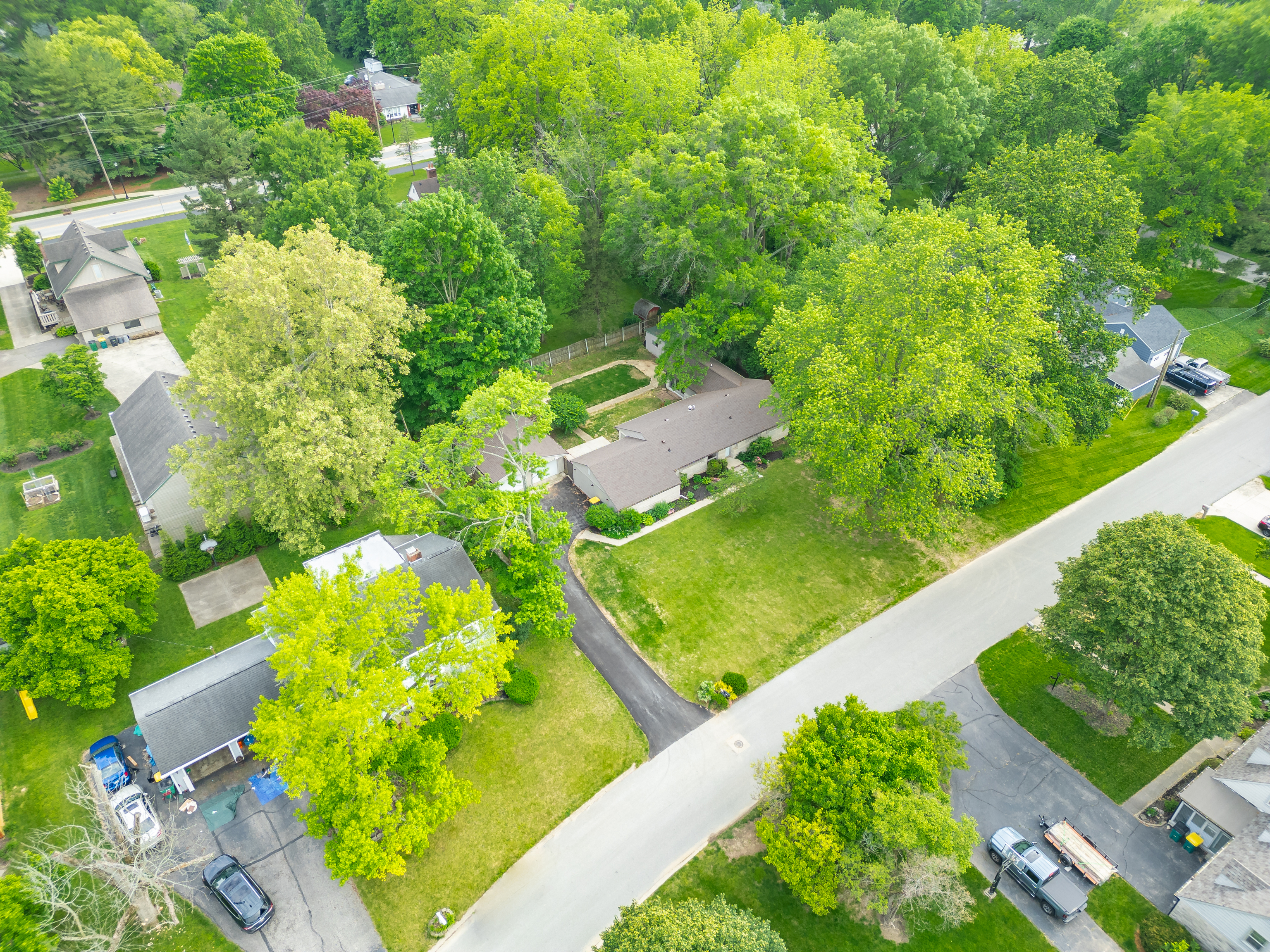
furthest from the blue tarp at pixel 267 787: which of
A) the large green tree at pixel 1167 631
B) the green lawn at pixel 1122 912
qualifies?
the large green tree at pixel 1167 631

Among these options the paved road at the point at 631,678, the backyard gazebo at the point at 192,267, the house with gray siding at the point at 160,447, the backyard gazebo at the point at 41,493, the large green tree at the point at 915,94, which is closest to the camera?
the paved road at the point at 631,678

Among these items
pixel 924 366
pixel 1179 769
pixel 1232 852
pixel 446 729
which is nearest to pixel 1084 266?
pixel 924 366

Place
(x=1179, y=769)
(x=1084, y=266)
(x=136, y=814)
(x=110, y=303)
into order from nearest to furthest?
(x=136, y=814) < (x=1179, y=769) < (x=1084, y=266) < (x=110, y=303)

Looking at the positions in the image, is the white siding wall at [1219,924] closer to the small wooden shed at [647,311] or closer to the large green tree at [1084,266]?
the large green tree at [1084,266]

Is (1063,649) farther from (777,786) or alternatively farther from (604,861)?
(604,861)

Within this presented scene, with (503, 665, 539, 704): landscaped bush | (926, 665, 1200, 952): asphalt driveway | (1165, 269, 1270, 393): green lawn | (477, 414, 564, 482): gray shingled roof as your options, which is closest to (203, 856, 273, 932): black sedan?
(503, 665, 539, 704): landscaped bush

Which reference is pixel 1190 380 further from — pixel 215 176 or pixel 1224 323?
pixel 215 176
